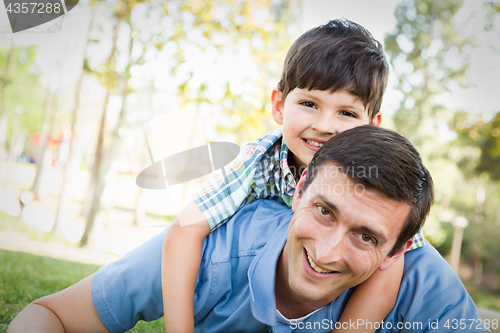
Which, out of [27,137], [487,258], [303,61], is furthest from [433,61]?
[27,137]

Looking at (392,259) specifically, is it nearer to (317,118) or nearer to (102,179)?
(317,118)

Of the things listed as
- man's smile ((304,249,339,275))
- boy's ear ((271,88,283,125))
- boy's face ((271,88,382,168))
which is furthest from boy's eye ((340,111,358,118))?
man's smile ((304,249,339,275))

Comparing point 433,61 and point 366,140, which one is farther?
point 433,61

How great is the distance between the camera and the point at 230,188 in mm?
2441

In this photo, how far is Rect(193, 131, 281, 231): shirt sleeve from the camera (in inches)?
90.3

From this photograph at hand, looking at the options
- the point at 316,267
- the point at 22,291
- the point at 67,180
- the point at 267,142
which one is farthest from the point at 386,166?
the point at 67,180

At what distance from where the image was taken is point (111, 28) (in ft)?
30.0

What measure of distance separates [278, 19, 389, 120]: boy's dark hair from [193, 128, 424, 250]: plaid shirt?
18.2 inches

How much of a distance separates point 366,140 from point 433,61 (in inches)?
878

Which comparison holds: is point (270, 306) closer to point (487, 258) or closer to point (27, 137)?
point (487, 258)

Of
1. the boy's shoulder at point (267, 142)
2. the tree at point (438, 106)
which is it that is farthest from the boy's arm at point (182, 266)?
the tree at point (438, 106)

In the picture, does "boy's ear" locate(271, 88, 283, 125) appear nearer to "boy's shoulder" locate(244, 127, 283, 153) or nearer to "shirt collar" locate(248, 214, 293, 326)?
"boy's shoulder" locate(244, 127, 283, 153)

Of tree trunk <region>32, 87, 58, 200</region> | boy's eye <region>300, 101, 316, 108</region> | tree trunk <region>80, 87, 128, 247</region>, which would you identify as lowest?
tree trunk <region>32, 87, 58, 200</region>

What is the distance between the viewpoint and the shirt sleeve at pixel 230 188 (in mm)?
2293
